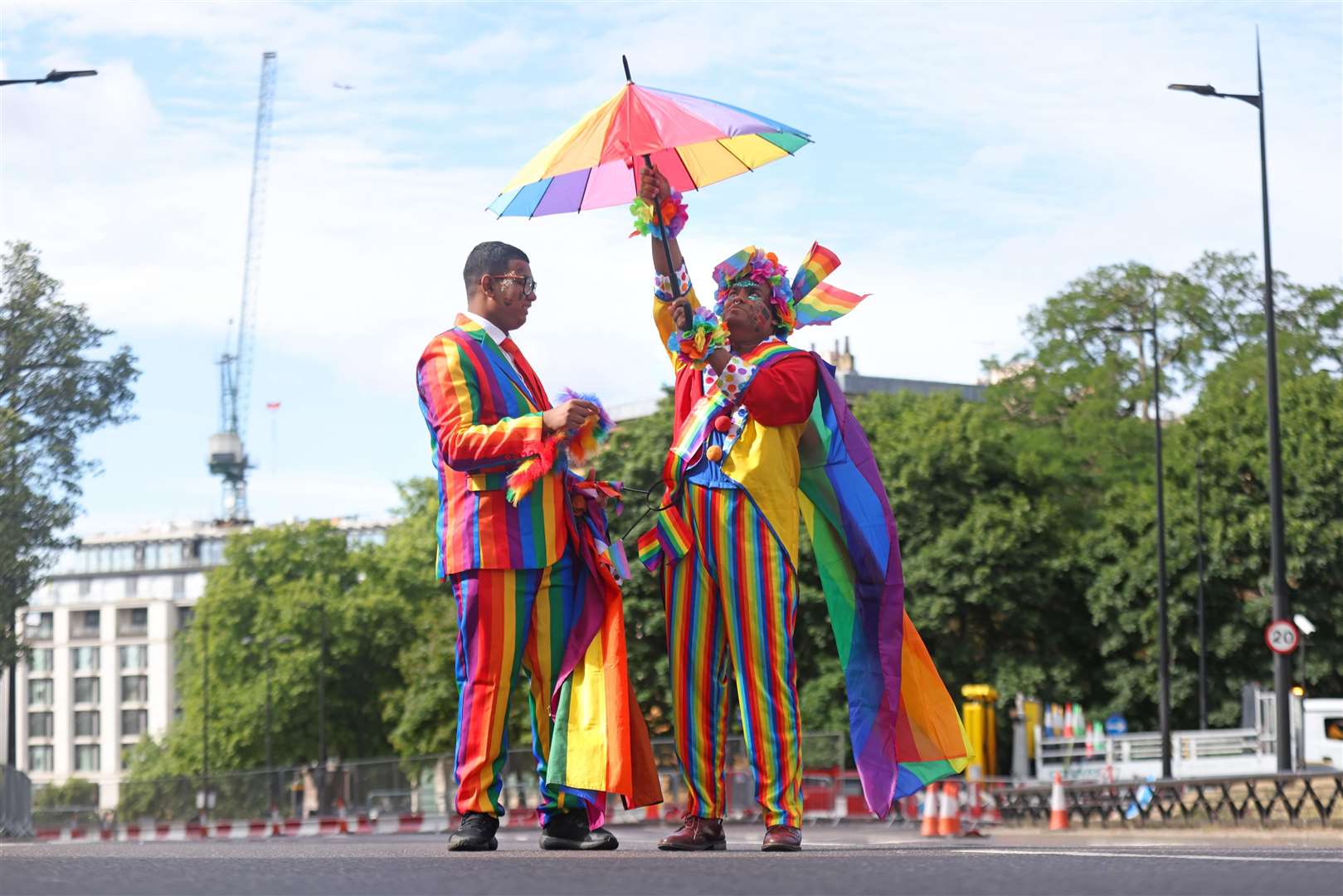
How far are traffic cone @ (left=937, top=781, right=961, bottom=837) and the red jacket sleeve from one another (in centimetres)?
1708

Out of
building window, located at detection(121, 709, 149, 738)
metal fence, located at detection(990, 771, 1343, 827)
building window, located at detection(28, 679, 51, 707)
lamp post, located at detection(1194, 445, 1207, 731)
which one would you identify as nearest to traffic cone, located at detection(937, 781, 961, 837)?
metal fence, located at detection(990, 771, 1343, 827)

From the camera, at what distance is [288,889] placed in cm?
521

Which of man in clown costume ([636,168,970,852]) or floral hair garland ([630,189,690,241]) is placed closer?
man in clown costume ([636,168,970,852])

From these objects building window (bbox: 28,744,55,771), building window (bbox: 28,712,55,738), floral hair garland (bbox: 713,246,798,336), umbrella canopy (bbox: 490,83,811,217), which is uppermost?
umbrella canopy (bbox: 490,83,811,217)

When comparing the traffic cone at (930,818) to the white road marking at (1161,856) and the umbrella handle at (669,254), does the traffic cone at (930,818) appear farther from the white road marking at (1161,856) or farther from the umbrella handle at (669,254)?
the white road marking at (1161,856)

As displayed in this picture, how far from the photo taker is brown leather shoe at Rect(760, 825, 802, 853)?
780cm

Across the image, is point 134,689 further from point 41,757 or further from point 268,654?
point 268,654

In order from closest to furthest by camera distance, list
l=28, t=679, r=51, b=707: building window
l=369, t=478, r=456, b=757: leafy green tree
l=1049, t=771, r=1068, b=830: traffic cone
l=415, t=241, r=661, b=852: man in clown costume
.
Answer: l=415, t=241, r=661, b=852: man in clown costume < l=1049, t=771, r=1068, b=830: traffic cone < l=369, t=478, r=456, b=757: leafy green tree < l=28, t=679, r=51, b=707: building window

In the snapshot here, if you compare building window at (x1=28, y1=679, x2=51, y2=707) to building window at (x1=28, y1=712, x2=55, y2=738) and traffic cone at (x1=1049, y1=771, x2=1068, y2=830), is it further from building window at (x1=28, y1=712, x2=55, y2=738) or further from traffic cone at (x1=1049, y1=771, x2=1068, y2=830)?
traffic cone at (x1=1049, y1=771, x2=1068, y2=830)

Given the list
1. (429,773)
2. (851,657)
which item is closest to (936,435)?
(429,773)

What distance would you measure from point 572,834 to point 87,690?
468ft

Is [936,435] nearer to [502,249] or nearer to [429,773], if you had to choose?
[429,773]

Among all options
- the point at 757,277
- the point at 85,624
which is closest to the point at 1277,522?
the point at 757,277

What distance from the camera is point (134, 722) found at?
142 metres
